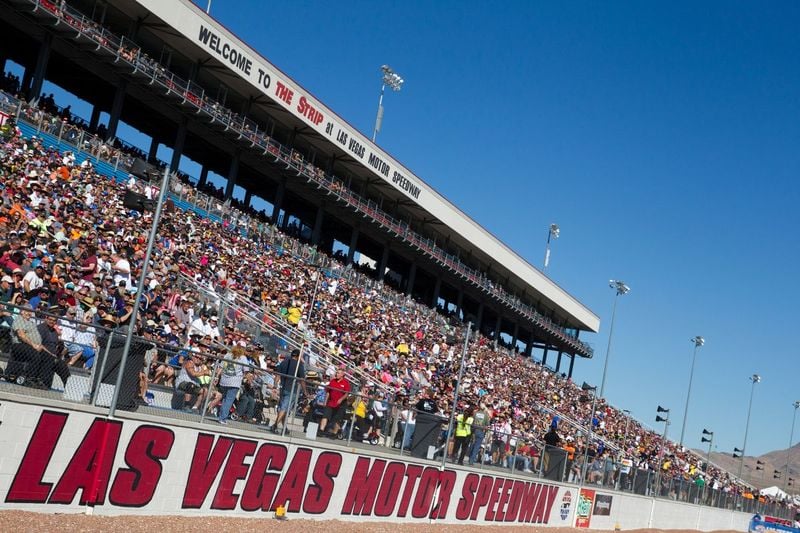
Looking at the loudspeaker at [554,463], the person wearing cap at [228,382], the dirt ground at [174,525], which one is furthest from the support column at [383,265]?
the person wearing cap at [228,382]

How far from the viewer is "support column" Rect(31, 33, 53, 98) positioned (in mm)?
29844

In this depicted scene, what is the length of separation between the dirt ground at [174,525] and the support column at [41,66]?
21.3 metres

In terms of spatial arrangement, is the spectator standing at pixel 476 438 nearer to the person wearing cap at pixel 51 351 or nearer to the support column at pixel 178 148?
the person wearing cap at pixel 51 351

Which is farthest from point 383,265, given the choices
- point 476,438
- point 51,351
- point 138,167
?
point 51,351

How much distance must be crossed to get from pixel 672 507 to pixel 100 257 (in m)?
24.4

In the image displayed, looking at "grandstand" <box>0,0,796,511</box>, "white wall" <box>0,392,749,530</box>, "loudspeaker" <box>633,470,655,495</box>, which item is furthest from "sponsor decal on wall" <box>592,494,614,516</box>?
"white wall" <box>0,392,749,530</box>

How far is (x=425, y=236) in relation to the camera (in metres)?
55.8

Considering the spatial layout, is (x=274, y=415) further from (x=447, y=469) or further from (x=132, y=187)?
(x=132, y=187)

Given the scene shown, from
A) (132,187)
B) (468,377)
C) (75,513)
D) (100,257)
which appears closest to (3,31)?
(132,187)

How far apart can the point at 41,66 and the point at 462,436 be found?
68.6ft

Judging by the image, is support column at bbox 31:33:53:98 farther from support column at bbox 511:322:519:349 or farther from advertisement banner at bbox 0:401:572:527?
support column at bbox 511:322:519:349

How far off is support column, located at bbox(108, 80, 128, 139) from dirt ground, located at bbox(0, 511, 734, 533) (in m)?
22.1

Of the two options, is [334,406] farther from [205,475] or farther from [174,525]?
[174,525]

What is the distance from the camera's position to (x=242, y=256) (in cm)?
3002
